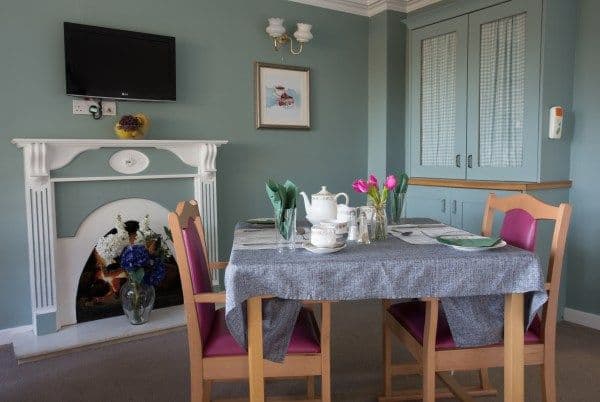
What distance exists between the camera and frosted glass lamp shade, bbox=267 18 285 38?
3.44 meters

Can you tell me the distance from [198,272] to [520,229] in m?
1.31

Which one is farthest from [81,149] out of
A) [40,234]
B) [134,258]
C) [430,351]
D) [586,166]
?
[586,166]

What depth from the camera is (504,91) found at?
3105mm

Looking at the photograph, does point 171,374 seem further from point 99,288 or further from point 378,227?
point 378,227

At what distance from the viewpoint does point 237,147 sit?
A: 3541 millimetres

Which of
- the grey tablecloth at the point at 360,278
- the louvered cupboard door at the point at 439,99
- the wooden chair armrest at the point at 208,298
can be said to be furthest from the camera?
the louvered cupboard door at the point at 439,99

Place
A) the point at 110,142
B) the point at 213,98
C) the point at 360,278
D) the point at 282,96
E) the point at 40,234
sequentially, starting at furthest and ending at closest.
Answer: the point at 282,96
the point at 213,98
the point at 110,142
the point at 40,234
the point at 360,278

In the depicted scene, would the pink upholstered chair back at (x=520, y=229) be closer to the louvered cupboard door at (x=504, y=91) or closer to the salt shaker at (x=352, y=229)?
the salt shaker at (x=352, y=229)

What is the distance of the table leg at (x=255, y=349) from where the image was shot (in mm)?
1548

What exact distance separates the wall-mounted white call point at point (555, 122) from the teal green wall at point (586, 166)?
0.22 m

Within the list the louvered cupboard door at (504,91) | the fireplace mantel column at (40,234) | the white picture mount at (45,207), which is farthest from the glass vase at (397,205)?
the fireplace mantel column at (40,234)

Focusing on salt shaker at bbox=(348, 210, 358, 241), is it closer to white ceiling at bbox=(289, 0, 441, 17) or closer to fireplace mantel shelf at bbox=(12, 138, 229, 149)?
fireplace mantel shelf at bbox=(12, 138, 229, 149)

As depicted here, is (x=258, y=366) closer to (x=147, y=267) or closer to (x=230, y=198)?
(x=147, y=267)

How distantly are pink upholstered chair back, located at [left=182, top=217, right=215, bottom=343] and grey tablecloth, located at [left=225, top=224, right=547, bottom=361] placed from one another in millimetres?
162
